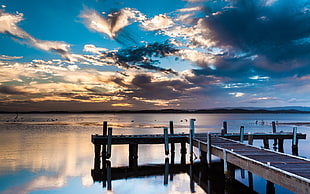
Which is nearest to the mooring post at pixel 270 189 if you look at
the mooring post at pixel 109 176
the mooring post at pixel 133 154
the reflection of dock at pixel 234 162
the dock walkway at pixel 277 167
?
the reflection of dock at pixel 234 162

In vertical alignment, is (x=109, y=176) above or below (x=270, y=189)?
below

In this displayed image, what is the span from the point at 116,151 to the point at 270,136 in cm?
1465

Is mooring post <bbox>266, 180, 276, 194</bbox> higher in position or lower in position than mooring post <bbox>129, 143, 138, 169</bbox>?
lower

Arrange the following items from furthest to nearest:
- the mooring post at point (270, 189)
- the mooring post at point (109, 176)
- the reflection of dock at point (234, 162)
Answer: the mooring post at point (109, 176) → the mooring post at point (270, 189) → the reflection of dock at point (234, 162)

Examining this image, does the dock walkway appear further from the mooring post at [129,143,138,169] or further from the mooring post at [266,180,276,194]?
the mooring post at [129,143,138,169]

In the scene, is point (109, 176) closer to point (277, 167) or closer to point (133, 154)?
point (133, 154)

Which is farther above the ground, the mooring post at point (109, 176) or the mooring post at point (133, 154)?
the mooring post at point (133, 154)

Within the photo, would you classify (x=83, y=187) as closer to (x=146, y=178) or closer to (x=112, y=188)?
(x=112, y=188)

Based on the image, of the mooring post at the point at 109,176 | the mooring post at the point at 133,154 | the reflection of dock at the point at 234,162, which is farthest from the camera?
the mooring post at the point at 133,154

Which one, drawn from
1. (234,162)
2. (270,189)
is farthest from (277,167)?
(270,189)

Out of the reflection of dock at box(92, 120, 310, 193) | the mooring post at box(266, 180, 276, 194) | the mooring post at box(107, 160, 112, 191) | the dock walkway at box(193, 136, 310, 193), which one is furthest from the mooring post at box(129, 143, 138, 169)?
the mooring post at box(266, 180, 276, 194)

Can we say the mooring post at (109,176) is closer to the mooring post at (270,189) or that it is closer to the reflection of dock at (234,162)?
the reflection of dock at (234,162)

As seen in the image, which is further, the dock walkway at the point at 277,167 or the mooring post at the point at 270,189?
the mooring post at the point at 270,189

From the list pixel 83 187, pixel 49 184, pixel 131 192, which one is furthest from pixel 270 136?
pixel 49 184
